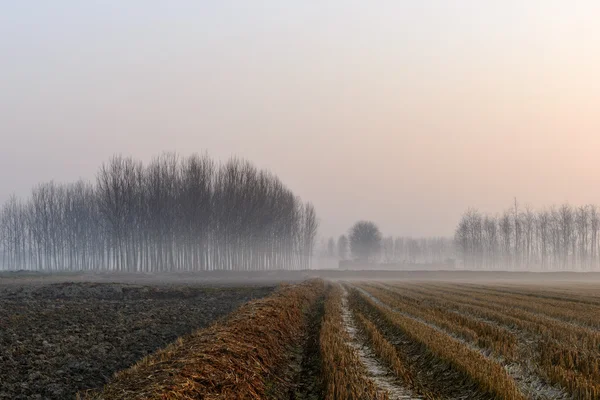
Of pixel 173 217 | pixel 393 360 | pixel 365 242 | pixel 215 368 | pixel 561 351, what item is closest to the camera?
pixel 215 368

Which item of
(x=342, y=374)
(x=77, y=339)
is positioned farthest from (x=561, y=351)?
(x=77, y=339)

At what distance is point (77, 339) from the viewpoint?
12930 mm

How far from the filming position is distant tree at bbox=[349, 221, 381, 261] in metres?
155

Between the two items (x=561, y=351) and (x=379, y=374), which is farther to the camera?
(x=561, y=351)

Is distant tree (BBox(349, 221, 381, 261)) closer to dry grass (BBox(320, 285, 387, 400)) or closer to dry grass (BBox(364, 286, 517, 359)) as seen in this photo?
dry grass (BBox(364, 286, 517, 359))

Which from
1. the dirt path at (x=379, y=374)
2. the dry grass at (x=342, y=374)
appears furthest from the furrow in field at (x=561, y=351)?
the dry grass at (x=342, y=374)

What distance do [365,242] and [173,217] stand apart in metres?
93.1

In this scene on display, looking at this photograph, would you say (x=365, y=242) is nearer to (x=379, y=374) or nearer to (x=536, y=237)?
(x=536, y=237)

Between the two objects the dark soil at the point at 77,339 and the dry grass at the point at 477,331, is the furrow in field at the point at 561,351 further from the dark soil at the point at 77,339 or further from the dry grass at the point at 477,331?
the dark soil at the point at 77,339

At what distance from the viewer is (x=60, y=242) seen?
91750 mm

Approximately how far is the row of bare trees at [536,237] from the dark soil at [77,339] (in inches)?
4076

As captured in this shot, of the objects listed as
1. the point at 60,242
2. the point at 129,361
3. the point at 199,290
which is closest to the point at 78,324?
the point at 129,361

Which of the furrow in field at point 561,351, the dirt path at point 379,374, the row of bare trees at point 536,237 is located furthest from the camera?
the row of bare trees at point 536,237

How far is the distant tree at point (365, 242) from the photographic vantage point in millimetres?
155375
